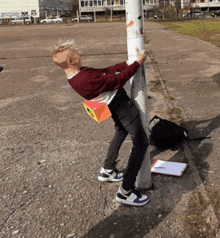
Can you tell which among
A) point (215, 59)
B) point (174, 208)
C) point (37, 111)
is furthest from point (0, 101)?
point (215, 59)

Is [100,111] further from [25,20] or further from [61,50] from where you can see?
[25,20]

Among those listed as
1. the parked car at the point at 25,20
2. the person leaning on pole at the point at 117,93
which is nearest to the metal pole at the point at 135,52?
the person leaning on pole at the point at 117,93

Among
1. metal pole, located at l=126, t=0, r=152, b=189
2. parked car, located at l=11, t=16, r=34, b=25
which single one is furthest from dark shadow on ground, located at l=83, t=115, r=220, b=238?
parked car, located at l=11, t=16, r=34, b=25

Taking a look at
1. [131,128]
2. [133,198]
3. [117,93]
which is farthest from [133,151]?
[117,93]

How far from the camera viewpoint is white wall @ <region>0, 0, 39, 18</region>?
81.5 metres

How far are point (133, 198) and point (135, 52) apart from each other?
1400 millimetres

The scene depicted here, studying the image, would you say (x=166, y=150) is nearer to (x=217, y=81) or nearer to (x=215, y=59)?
(x=217, y=81)

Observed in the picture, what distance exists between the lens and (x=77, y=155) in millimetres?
4266

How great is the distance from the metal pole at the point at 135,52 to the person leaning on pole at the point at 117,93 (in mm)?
91

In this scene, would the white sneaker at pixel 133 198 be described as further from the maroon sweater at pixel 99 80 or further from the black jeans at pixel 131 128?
the maroon sweater at pixel 99 80

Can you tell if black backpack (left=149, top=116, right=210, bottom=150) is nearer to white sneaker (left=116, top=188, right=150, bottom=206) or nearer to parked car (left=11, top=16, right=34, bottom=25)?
white sneaker (left=116, top=188, right=150, bottom=206)

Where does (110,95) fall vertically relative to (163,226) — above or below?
above

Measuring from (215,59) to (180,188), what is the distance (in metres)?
8.43

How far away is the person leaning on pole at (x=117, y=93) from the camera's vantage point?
276 centimetres
